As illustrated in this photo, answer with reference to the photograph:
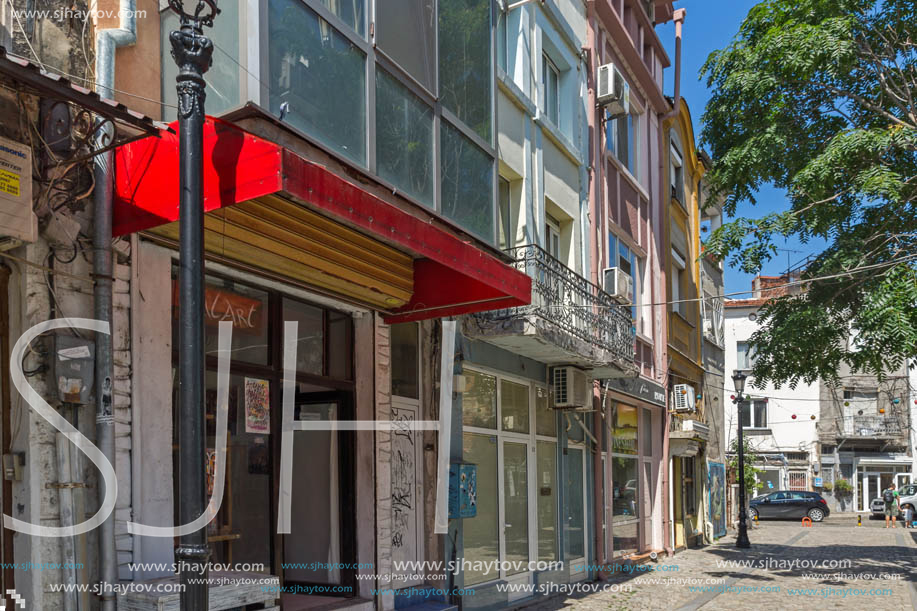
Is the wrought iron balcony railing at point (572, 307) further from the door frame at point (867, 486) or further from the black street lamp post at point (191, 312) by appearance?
the door frame at point (867, 486)

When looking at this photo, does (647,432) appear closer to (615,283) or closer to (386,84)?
(615,283)

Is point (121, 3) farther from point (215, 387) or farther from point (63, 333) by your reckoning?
point (215, 387)

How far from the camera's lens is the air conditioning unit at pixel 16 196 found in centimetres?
522

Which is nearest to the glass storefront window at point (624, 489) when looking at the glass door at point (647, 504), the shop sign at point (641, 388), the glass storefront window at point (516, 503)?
the glass door at point (647, 504)

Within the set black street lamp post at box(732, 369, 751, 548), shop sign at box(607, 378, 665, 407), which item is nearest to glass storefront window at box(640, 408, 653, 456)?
shop sign at box(607, 378, 665, 407)

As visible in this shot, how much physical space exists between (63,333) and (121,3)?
2335 mm

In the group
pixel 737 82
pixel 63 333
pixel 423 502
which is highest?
pixel 737 82

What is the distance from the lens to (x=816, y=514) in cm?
3628

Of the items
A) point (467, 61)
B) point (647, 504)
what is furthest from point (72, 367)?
point (647, 504)

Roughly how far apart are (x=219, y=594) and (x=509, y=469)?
711 centimetres

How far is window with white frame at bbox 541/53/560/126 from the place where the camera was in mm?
14719

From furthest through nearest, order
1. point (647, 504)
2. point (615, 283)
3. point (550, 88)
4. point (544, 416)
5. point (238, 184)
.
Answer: point (647, 504) → point (615, 283) → point (550, 88) → point (544, 416) → point (238, 184)

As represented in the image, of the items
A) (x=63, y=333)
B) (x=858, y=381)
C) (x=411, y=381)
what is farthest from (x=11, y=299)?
(x=858, y=381)

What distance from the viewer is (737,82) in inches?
628
